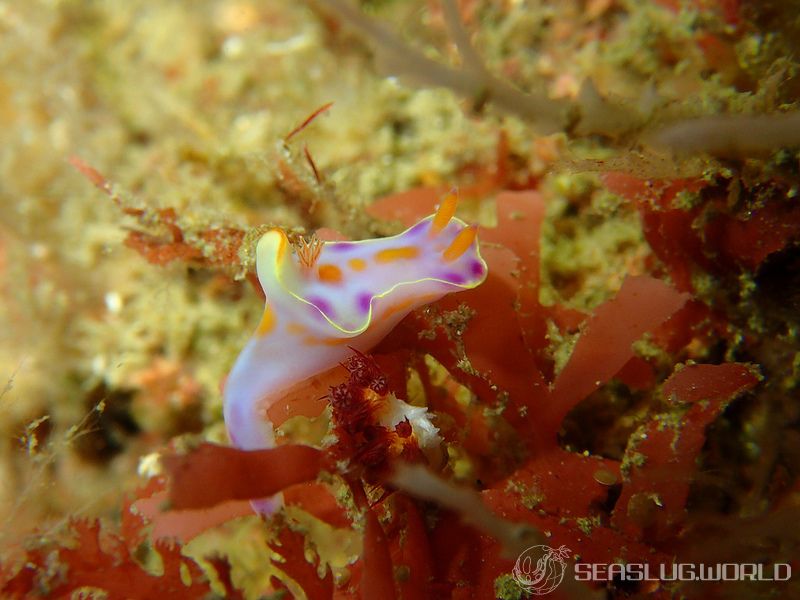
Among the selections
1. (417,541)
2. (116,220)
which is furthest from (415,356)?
(116,220)

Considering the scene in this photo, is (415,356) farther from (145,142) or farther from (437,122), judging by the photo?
(145,142)

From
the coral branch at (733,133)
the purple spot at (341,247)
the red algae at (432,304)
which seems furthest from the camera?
the purple spot at (341,247)

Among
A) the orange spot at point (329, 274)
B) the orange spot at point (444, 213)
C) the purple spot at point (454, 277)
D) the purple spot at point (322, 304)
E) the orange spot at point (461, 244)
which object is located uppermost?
the orange spot at point (444, 213)

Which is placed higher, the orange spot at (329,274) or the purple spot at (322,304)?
the orange spot at (329,274)

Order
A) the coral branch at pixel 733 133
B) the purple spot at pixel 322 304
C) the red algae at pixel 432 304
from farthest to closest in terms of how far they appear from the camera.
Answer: the purple spot at pixel 322 304, the red algae at pixel 432 304, the coral branch at pixel 733 133

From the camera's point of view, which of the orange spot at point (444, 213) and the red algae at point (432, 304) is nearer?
the red algae at point (432, 304)

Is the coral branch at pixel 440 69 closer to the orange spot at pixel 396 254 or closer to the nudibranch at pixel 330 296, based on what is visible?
the nudibranch at pixel 330 296

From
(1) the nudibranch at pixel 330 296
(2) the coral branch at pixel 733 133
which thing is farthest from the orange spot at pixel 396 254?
(2) the coral branch at pixel 733 133
